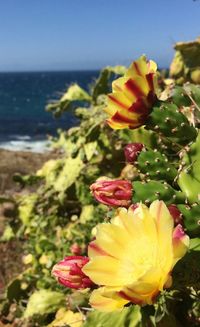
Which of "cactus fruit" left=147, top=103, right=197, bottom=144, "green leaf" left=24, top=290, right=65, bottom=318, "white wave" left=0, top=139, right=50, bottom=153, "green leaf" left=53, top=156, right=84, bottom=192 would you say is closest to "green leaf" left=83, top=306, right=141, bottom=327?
"cactus fruit" left=147, top=103, right=197, bottom=144

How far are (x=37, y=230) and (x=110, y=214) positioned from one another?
8.47 ft

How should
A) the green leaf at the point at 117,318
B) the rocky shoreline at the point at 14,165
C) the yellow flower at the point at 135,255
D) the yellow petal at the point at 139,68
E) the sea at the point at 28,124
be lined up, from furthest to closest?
the sea at the point at 28,124 < the rocky shoreline at the point at 14,165 < the green leaf at the point at 117,318 < the yellow petal at the point at 139,68 < the yellow flower at the point at 135,255

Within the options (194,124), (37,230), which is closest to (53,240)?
(37,230)

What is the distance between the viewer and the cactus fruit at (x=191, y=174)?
1316 millimetres

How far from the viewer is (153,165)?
4.47 ft

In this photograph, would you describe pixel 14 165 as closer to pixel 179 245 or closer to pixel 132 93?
pixel 132 93

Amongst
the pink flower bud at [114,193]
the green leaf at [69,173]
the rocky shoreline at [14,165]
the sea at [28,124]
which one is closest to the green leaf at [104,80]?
the sea at [28,124]

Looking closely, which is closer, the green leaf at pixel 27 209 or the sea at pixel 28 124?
the green leaf at pixel 27 209

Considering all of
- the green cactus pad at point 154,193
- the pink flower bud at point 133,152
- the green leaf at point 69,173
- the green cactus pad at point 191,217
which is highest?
the pink flower bud at point 133,152

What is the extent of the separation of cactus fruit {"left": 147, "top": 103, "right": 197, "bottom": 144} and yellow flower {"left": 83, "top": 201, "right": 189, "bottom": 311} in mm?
343

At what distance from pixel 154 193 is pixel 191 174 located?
0.11 m

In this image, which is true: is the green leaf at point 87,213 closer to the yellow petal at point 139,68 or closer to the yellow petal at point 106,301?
the yellow petal at point 139,68

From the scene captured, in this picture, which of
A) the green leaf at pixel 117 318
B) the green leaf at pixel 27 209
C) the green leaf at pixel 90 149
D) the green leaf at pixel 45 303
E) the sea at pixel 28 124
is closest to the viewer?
the green leaf at pixel 117 318

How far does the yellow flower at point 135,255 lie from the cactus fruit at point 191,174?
25cm
